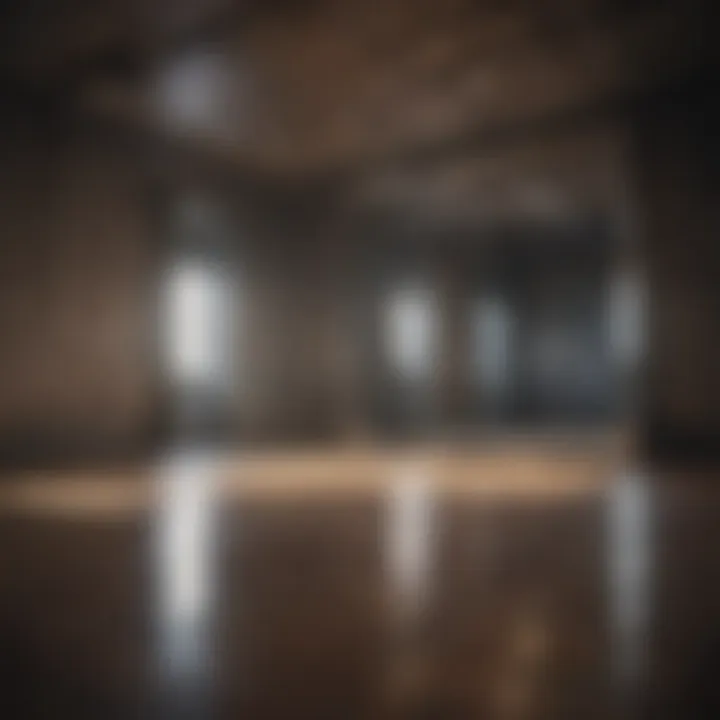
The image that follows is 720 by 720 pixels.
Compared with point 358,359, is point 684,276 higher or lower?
higher

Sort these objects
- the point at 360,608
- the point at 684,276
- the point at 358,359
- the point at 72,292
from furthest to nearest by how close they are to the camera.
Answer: the point at 358,359 < the point at 72,292 < the point at 684,276 < the point at 360,608

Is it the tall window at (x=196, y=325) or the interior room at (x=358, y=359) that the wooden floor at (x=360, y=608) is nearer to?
the interior room at (x=358, y=359)

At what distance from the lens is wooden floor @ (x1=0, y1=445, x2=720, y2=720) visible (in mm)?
677

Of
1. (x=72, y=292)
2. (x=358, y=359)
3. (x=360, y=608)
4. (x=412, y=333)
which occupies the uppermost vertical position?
(x=72, y=292)

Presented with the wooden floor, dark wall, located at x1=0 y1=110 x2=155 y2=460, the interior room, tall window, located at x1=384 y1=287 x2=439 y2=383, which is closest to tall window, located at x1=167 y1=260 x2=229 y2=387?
the interior room

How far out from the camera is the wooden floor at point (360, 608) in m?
0.68

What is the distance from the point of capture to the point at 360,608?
1006mm

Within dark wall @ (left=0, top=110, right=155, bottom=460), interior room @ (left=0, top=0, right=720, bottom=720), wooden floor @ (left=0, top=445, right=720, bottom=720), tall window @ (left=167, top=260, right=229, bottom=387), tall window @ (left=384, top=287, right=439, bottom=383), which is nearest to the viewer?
wooden floor @ (left=0, top=445, right=720, bottom=720)

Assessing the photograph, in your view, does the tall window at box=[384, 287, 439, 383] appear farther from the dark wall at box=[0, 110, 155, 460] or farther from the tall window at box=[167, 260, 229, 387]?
the dark wall at box=[0, 110, 155, 460]

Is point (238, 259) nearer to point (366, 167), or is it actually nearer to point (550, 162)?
point (366, 167)

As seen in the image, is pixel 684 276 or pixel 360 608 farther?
pixel 684 276

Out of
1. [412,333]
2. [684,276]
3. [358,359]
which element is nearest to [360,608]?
[684,276]

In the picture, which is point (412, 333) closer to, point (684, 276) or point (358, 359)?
point (358, 359)

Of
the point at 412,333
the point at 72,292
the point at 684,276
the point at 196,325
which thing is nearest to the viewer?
the point at 684,276
